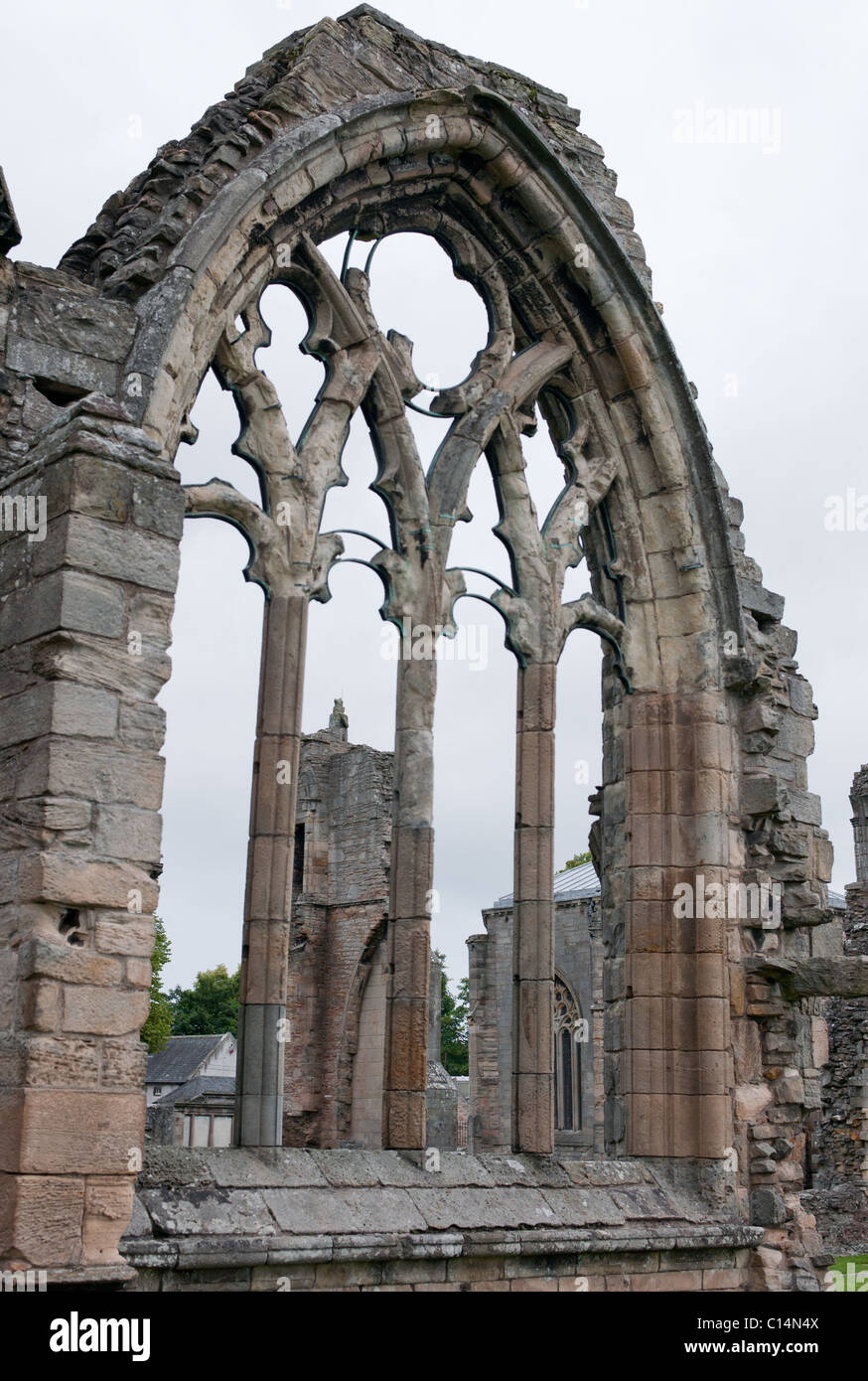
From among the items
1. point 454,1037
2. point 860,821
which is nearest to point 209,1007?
point 454,1037

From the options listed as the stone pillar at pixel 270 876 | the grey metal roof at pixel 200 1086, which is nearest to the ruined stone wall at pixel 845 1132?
the stone pillar at pixel 270 876

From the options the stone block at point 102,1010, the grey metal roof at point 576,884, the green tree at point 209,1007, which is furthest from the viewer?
the green tree at point 209,1007

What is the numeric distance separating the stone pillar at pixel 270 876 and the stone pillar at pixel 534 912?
139 cm

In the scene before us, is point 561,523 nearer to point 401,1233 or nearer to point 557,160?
point 557,160

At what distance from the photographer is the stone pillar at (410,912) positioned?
7.52m

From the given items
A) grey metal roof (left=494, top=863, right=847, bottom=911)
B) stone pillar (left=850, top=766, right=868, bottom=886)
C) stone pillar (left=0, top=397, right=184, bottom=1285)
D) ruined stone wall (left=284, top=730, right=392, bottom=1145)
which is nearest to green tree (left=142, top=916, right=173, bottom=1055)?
grey metal roof (left=494, top=863, right=847, bottom=911)

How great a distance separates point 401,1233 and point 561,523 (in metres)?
4.13

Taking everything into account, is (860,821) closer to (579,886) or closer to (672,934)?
(579,886)

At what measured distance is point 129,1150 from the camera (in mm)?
4836

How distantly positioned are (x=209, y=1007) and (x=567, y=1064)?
28.8 m

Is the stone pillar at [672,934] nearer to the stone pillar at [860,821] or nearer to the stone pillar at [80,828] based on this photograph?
the stone pillar at [80,828]

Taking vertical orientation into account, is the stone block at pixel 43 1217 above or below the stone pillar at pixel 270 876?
below

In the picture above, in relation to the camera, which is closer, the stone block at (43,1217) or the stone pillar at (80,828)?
the stone block at (43,1217)

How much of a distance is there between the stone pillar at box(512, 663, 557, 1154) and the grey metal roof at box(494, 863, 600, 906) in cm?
2120
